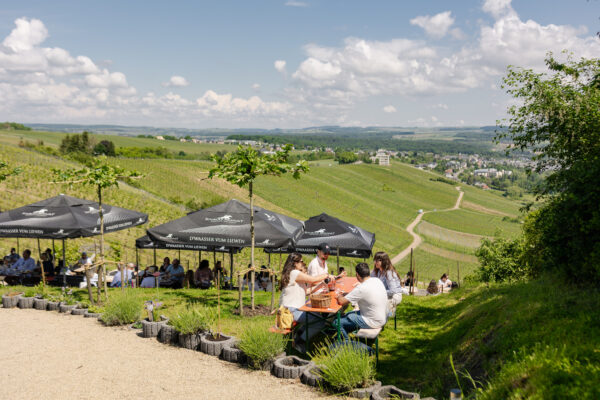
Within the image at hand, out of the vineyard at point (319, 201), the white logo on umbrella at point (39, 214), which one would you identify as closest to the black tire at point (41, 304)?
the white logo on umbrella at point (39, 214)

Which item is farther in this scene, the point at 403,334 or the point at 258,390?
the point at 403,334

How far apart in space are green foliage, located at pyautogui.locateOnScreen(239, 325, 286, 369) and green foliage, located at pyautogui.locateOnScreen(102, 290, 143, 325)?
325cm

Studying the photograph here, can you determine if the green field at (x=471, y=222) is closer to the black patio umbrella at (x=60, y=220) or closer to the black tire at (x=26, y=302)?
the black patio umbrella at (x=60, y=220)

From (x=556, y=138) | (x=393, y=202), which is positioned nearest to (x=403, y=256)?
(x=393, y=202)

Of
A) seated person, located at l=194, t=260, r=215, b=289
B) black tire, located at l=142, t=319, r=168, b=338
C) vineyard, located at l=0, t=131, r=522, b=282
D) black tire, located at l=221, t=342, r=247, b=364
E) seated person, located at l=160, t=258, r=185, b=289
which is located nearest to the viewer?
black tire, located at l=221, t=342, r=247, b=364

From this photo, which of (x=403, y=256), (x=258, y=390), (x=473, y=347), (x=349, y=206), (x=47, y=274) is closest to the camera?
(x=258, y=390)

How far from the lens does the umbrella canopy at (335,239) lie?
1086 centimetres

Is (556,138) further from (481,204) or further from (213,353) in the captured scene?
(481,204)

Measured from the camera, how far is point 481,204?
402ft

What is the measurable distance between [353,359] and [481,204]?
421 ft

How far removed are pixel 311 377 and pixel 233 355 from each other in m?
1.54

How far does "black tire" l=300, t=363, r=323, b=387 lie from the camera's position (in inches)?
217

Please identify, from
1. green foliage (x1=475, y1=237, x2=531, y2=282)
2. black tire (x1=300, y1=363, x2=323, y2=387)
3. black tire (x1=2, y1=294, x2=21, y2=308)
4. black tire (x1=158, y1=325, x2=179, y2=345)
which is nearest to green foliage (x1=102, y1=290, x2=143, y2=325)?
black tire (x1=158, y1=325, x2=179, y2=345)

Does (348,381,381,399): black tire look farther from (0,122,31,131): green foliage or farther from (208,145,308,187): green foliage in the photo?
(0,122,31,131): green foliage
